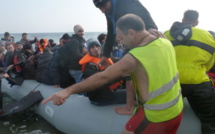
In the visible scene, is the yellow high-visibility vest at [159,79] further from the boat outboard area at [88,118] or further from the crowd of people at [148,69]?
the boat outboard area at [88,118]

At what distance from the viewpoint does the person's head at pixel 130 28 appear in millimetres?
1846

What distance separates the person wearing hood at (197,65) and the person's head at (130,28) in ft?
3.15

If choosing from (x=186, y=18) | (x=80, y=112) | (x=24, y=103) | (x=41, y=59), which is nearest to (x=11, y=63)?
(x=41, y=59)

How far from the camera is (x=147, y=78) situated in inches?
71.6

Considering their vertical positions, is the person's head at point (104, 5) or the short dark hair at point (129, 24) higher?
the person's head at point (104, 5)

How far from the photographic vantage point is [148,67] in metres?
1.76

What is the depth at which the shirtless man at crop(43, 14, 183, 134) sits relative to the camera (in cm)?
176

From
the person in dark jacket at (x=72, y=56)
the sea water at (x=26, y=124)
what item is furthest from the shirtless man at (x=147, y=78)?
the person in dark jacket at (x=72, y=56)

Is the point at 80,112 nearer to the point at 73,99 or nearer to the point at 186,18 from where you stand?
the point at 73,99

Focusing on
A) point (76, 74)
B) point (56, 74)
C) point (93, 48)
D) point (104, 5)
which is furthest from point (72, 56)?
point (104, 5)

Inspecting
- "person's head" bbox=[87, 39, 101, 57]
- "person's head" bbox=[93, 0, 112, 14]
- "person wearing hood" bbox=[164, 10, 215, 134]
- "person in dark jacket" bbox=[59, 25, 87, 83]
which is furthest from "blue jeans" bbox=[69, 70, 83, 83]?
"person wearing hood" bbox=[164, 10, 215, 134]

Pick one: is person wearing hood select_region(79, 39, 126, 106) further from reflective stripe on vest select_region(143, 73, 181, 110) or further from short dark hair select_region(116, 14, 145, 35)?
short dark hair select_region(116, 14, 145, 35)

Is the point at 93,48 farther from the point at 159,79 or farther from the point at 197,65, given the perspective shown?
the point at 159,79

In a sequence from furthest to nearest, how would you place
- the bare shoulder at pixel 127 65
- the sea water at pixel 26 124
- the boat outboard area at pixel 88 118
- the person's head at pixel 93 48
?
1. the sea water at pixel 26 124
2. the person's head at pixel 93 48
3. the boat outboard area at pixel 88 118
4. the bare shoulder at pixel 127 65
